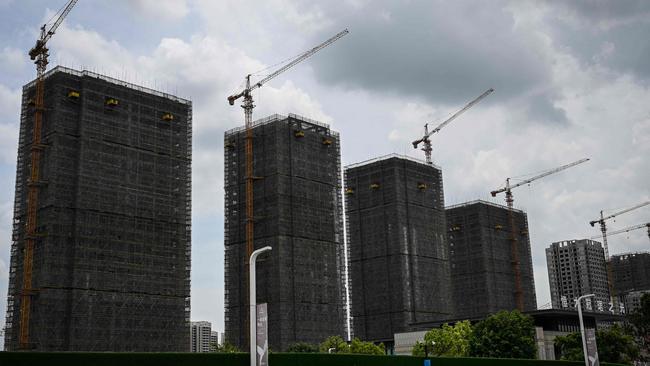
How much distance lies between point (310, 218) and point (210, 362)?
109 metres

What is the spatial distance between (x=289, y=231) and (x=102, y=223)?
40081mm

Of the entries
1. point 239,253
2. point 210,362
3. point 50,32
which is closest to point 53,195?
point 50,32

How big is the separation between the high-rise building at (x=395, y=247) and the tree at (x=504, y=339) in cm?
7146

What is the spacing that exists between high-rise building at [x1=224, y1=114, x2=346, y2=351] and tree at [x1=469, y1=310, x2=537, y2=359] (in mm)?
50939

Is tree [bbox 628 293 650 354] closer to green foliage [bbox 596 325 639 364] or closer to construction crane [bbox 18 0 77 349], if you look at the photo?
green foliage [bbox 596 325 639 364]

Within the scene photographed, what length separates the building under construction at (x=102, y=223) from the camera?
390 feet

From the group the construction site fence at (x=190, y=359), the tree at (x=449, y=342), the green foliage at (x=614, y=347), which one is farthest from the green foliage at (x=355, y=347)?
the construction site fence at (x=190, y=359)

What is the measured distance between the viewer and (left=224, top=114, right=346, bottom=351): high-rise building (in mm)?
147750

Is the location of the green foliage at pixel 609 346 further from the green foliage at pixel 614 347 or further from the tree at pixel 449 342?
the tree at pixel 449 342

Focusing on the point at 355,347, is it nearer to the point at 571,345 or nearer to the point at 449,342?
the point at 449,342

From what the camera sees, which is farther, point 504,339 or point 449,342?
point 449,342

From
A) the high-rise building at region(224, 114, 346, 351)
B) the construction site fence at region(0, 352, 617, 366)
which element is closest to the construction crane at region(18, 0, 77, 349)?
the high-rise building at region(224, 114, 346, 351)

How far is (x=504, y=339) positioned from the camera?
3927 inches

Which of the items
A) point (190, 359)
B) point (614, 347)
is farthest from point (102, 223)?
point (190, 359)
